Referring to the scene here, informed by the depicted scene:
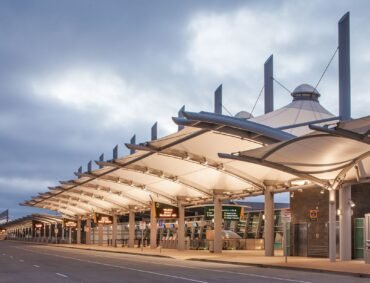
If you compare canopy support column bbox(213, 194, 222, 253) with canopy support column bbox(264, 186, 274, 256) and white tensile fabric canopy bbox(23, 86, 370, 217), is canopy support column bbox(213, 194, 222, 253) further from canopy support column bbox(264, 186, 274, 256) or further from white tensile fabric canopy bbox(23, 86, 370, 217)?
canopy support column bbox(264, 186, 274, 256)

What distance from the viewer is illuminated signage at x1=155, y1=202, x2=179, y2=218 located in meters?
Answer: 53.4

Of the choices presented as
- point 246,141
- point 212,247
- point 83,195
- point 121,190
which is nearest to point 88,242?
point 83,195

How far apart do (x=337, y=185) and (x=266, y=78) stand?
10194 millimetres

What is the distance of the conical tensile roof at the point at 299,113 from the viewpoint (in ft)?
129

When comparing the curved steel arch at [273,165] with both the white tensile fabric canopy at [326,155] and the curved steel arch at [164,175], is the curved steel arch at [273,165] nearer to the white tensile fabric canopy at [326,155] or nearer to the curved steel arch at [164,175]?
the white tensile fabric canopy at [326,155]

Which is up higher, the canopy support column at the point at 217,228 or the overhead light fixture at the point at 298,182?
the overhead light fixture at the point at 298,182

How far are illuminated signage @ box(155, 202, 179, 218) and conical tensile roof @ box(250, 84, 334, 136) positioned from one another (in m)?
15.1

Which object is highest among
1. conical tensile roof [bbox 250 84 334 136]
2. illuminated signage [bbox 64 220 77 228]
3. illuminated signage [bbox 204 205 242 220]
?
conical tensile roof [bbox 250 84 334 136]

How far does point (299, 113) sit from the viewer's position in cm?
4134

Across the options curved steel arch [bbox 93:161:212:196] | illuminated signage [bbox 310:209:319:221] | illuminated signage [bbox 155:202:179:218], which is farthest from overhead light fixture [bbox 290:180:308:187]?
illuminated signage [bbox 155:202:179:218]

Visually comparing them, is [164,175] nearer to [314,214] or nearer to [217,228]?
[217,228]

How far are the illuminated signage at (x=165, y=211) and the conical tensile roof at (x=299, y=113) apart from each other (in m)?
15.1

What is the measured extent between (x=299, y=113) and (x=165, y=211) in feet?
56.1

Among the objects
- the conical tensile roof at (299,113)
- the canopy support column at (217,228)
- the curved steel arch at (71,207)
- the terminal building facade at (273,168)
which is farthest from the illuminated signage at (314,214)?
the curved steel arch at (71,207)
